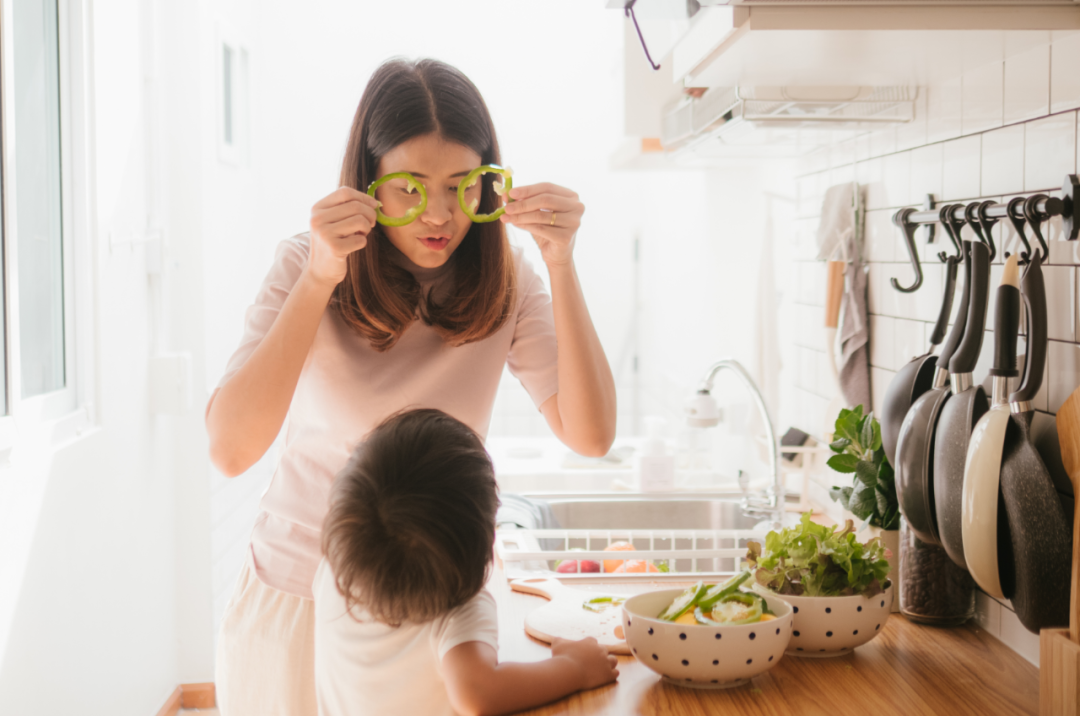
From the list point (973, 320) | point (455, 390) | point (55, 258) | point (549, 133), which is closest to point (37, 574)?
point (55, 258)

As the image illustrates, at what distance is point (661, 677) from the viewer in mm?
1120

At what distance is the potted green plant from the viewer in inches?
54.1

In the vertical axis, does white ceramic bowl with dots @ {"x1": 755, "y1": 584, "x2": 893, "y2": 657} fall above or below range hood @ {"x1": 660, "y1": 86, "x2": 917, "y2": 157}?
below

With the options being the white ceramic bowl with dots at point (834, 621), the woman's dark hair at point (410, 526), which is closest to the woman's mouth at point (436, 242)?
the woman's dark hair at point (410, 526)

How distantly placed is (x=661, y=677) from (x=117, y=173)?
7.32 feet

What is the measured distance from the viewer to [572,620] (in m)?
1.31

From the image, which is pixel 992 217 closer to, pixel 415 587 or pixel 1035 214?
pixel 1035 214

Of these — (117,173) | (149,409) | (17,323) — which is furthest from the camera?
(149,409)

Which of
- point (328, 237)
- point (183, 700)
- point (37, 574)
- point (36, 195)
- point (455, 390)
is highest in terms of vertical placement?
point (36, 195)

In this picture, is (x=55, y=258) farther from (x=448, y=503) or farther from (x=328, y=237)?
(x=448, y=503)

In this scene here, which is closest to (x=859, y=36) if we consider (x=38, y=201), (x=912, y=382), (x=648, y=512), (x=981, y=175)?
(x=981, y=175)

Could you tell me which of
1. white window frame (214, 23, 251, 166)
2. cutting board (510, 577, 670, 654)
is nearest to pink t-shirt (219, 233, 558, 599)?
cutting board (510, 577, 670, 654)

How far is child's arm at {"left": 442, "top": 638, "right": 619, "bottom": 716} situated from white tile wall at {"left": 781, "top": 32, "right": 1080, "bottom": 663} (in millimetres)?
591

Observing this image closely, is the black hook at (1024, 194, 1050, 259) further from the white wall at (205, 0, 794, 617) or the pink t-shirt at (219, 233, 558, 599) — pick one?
the white wall at (205, 0, 794, 617)
